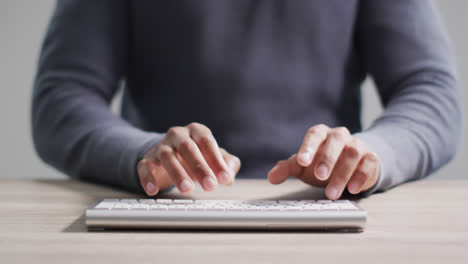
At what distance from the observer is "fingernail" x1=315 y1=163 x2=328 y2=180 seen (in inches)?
18.8

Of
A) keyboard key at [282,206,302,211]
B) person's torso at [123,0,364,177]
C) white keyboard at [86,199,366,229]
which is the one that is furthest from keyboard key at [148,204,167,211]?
person's torso at [123,0,364,177]

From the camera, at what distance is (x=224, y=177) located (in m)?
0.47

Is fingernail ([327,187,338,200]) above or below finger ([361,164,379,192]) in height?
above

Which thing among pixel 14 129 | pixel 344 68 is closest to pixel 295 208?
pixel 344 68

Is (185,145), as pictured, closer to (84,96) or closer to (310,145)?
(310,145)

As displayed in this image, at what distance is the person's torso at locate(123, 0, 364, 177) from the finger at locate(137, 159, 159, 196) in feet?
1.07

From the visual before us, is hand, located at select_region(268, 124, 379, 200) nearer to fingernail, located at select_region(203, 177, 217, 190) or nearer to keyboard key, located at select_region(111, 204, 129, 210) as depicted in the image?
fingernail, located at select_region(203, 177, 217, 190)

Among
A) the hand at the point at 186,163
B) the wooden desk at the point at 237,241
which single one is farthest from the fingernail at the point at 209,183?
the wooden desk at the point at 237,241

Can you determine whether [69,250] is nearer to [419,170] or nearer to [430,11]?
[419,170]

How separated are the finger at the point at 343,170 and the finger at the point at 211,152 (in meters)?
0.11

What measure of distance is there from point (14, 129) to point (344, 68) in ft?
5.53

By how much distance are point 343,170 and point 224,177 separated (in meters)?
0.14

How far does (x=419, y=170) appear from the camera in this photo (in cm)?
67

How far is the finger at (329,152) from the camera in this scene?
48 centimetres
